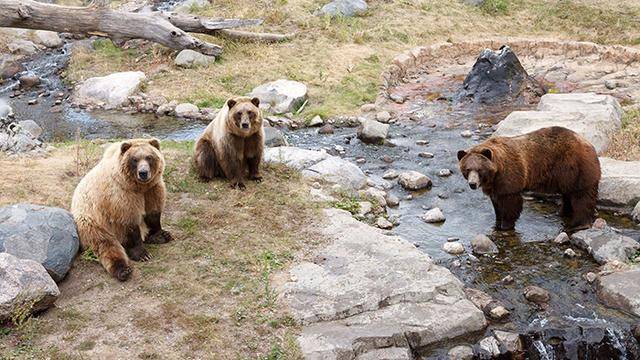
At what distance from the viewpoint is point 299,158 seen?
34.2 feet

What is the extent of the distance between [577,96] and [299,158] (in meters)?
6.14

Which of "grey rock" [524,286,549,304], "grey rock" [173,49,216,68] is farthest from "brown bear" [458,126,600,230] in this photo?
"grey rock" [173,49,216,68]

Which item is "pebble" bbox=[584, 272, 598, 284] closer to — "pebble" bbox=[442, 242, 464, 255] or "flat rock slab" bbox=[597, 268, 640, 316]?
"flat rock slab" bbox=[597, 268, 640, 316]

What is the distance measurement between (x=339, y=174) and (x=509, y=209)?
8.80ft

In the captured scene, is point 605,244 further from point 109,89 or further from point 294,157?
point 109,89

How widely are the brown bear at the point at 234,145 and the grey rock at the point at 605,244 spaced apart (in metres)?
4.60

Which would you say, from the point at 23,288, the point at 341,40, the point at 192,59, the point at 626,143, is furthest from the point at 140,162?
the point at 341,40

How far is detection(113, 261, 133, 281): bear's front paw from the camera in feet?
23.0

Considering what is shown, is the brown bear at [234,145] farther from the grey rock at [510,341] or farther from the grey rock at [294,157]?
the grey rock at [510,341]

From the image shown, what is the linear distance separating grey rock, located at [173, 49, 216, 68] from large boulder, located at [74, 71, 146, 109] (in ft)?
3.42

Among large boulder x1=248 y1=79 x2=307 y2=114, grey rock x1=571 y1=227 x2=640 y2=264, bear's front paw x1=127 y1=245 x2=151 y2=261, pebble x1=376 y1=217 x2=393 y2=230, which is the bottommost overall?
large boulder x1=248 y1=79 x2=307 y2=114

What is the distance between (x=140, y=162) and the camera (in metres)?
7.12

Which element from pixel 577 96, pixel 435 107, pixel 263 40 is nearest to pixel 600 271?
pixel 577 96

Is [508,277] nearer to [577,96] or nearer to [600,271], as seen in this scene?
[600,271]
